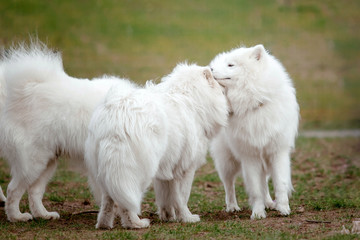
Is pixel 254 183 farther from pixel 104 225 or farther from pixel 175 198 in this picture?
pixel 104 225

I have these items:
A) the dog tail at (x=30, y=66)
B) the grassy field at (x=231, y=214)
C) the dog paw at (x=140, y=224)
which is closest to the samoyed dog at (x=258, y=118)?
the grassy field at (x=231, y=214)

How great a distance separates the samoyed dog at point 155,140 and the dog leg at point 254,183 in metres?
0.62

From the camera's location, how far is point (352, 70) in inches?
859

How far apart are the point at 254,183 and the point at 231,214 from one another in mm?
625

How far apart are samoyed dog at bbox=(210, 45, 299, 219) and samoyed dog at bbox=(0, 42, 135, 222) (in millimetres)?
1379

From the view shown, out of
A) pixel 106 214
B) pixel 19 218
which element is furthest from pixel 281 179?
pixel 19 218

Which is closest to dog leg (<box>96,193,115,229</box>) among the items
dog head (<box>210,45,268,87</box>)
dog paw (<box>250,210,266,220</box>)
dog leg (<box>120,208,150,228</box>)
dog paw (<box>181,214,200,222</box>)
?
dog leg (<box>120,208,150,228</box>)

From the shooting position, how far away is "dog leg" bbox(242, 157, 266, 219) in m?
6.55

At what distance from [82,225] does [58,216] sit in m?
0.64

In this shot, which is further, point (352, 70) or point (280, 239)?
point (352, 70)

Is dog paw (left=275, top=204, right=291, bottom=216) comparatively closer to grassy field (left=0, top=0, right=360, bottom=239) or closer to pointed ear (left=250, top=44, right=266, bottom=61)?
pointed ear (left=250, top=44, right=266, bottom=61)

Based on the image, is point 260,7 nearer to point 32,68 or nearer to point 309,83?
point 309,83

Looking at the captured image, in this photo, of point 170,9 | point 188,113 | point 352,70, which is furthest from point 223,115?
point 170,9

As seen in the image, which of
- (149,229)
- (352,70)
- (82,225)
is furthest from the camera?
(352,70)
